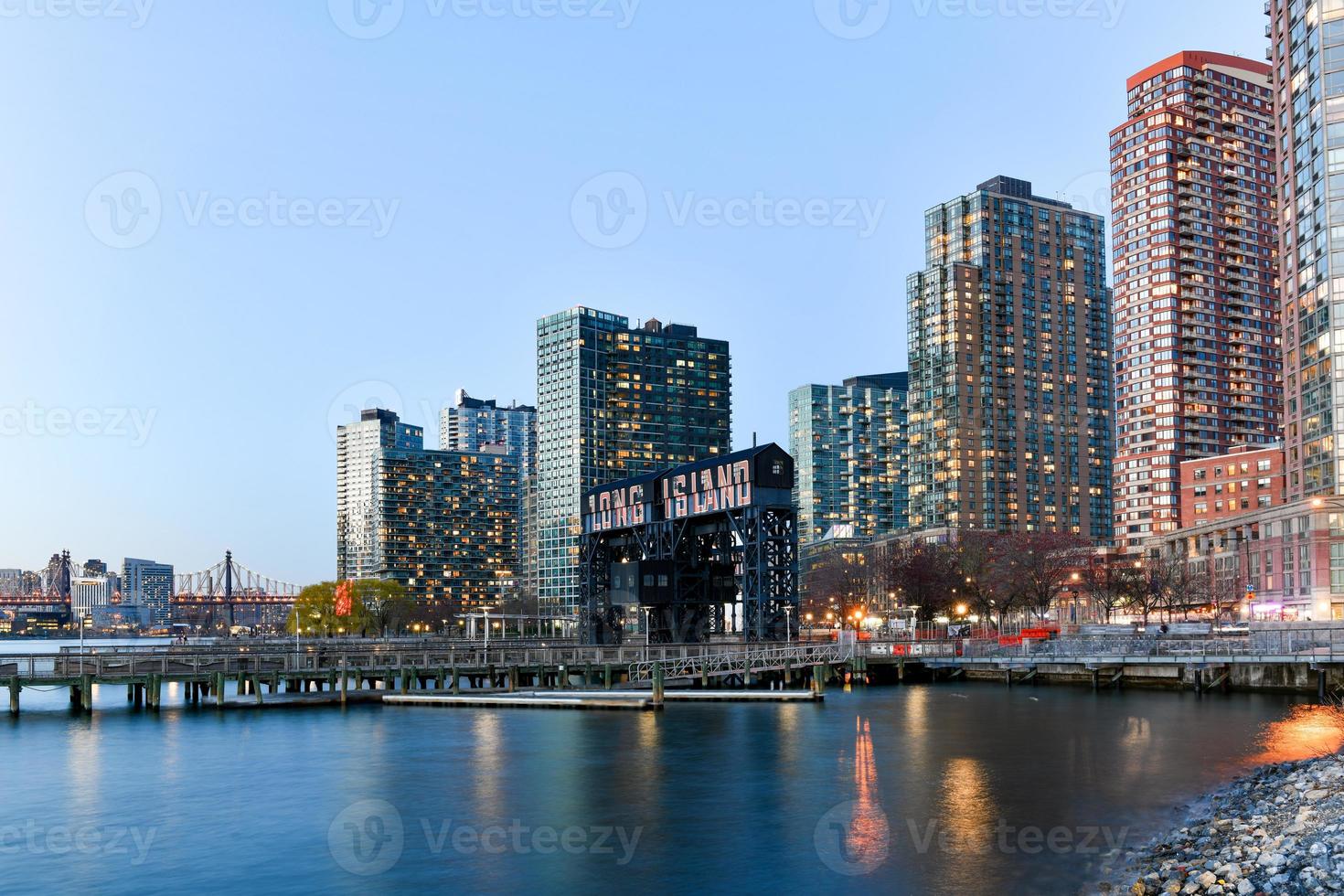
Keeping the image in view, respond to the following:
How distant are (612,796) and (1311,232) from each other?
123748 millimetres

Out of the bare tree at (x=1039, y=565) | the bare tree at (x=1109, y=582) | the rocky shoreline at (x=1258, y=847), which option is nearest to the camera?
the rocky shoreline at (x=1258, y=847)

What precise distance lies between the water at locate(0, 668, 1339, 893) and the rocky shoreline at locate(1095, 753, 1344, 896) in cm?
199

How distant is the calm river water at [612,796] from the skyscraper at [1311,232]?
69.4 metres

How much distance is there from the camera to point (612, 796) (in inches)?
1864

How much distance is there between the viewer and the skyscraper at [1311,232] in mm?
130625

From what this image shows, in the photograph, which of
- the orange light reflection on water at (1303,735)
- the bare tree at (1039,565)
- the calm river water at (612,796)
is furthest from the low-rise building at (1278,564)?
the calm river water at (612,796)

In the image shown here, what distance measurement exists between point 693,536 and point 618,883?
3205 inches

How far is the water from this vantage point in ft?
118

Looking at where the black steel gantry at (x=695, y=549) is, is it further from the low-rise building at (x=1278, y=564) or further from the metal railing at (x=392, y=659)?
the low-rise building at (x=1278, y=564)

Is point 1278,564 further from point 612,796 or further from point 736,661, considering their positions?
point 612,796

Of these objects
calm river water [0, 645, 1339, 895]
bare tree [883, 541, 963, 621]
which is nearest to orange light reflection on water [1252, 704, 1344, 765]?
calm river water [0, 645, 1339, 895]

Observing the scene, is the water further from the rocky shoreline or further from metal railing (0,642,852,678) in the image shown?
metal railing (0,642,852,678)

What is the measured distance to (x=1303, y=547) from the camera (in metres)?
132

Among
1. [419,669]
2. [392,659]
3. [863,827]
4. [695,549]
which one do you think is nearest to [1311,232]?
[695,549]
